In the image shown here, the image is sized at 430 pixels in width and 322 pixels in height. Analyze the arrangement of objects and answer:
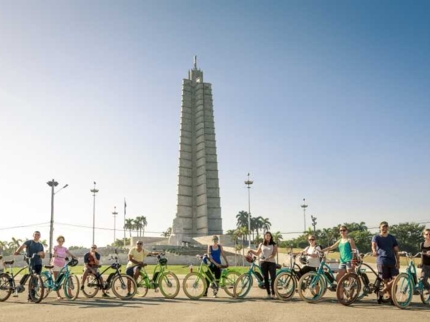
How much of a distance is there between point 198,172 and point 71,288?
66569mm

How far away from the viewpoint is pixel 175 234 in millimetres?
74250

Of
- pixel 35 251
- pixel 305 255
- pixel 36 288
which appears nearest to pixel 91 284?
pixel 36 288

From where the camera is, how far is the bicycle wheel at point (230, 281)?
11469mm

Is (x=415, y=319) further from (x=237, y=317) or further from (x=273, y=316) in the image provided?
(x=237, y=317)

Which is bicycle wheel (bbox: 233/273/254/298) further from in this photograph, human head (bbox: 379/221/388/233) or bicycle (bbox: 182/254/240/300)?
human head (bbox: 379/221/388/233)

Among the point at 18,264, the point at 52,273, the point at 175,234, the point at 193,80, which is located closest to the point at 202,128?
the point at 193,80

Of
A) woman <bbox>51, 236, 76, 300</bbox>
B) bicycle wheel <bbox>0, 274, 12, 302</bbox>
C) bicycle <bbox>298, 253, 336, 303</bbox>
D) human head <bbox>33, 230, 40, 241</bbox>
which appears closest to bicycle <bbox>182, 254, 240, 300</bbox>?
bicycle <bbox>298, 253, 336, 303</bbox>

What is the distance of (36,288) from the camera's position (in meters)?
11.0

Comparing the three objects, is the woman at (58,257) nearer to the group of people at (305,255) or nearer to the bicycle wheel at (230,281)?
the group of people at (305,255)

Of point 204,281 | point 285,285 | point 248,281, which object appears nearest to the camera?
point 285,285

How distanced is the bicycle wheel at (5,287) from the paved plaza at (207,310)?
0.53 metres

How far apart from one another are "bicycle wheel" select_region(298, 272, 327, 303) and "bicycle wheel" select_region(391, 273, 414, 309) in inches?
63.4

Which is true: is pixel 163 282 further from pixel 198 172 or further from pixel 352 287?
pixel 198 172

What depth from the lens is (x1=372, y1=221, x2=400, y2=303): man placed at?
9.90m
